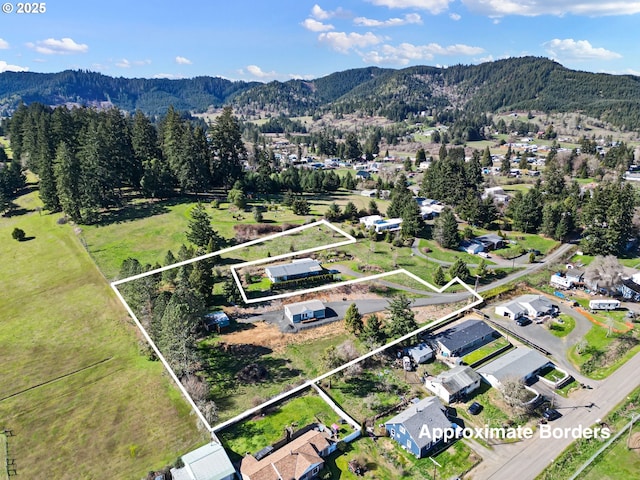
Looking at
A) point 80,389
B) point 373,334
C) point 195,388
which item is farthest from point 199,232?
point 373,334

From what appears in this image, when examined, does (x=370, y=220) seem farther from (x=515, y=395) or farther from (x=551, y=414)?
(x=551, y=414)

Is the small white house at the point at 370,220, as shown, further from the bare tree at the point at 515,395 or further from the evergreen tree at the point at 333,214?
the bare tree at the point at 515,395

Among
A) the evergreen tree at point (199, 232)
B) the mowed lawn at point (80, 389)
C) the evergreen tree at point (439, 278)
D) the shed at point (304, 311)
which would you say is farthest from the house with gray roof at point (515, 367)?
the evergreen tree at point (199, 232)

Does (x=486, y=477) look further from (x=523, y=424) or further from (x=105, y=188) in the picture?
(x=105, y=188)

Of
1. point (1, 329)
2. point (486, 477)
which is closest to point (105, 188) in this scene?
point (1, 329)

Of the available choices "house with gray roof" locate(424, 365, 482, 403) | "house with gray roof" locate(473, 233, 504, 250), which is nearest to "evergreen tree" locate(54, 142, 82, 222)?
"house with gray roof" locate(424, 365, 482, 403)
